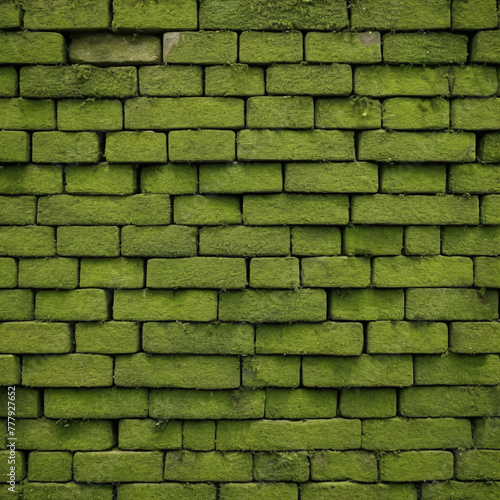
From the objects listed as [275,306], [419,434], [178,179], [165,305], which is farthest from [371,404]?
[178,179]

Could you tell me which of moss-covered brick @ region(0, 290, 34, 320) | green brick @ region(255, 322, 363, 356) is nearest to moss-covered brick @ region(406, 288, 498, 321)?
green brick @ region(255, 322, 363, 356)

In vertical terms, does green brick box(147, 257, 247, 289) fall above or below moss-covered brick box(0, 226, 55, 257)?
below

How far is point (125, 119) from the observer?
2064 mm

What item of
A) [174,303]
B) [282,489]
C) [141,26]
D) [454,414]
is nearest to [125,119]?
[141,26]

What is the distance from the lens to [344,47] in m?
2.04

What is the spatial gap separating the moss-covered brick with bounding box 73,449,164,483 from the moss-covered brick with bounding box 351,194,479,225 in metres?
1.81

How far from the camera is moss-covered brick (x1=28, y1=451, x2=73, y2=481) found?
213 cm

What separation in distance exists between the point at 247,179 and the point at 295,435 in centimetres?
144

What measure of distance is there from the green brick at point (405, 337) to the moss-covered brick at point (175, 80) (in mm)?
1611

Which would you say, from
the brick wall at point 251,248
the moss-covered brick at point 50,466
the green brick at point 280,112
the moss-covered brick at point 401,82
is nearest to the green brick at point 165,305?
the brick wall at point 251,248

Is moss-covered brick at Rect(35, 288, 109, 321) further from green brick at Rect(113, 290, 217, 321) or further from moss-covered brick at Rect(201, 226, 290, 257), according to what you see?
moss-covered brick at Rect(201, 226, 290, 257)

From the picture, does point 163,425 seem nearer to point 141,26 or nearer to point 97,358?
point 97,358

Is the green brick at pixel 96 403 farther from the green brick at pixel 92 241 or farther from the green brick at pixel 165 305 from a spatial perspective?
the green brick at pixel 92 241

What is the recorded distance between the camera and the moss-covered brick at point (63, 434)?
7.00ft
